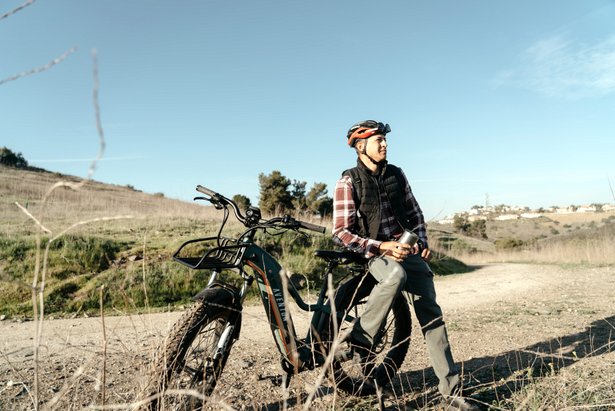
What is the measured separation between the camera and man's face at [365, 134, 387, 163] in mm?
3670

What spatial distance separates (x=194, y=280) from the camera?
28.7 ft

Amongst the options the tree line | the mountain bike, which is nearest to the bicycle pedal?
the mountain bike

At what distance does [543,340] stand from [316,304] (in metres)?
3.64

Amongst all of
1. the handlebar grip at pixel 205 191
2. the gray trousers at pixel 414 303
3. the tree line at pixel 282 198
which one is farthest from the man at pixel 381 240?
the tree line at pixel 282 198

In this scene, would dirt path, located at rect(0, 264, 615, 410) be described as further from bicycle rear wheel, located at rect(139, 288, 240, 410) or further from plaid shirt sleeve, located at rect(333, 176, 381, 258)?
plaid shirt sleeve, located at rect(333, 176, 381, 258)

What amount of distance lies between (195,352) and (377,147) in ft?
6.97

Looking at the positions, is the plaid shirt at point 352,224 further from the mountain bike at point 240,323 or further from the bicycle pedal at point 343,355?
the bicycle pedal at point 343,355

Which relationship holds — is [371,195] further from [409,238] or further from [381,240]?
[409,238]

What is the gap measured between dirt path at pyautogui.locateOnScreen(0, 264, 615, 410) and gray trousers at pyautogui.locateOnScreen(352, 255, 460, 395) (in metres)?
0.20

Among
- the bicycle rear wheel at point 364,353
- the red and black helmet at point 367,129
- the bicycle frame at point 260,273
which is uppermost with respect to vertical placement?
the red and black helmet at point 367,129

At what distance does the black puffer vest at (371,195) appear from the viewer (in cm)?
365

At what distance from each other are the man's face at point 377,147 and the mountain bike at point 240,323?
2.77 ft

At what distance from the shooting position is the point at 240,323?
3176 mm

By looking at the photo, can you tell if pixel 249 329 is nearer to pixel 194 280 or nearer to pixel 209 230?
pixel 194 280
